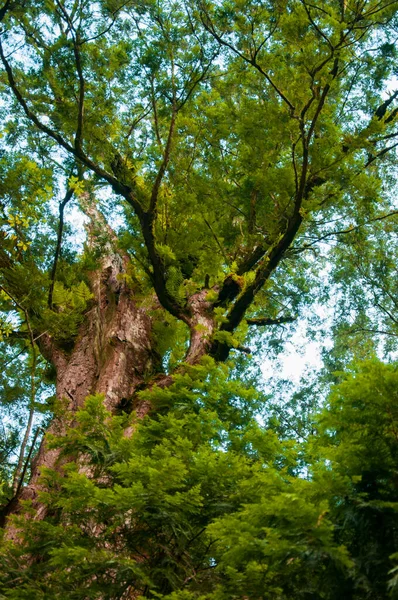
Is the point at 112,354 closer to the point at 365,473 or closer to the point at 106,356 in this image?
the point at 106,356

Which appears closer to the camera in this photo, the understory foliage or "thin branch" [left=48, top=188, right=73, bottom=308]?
the understory foliage

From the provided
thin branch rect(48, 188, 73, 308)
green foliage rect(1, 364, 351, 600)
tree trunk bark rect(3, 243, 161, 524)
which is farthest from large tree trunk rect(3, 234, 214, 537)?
green foliage rect(1, 364, 351, 600)

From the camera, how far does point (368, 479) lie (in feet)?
9.82

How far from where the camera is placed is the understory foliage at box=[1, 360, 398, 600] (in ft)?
8.99

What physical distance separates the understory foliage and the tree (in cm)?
129

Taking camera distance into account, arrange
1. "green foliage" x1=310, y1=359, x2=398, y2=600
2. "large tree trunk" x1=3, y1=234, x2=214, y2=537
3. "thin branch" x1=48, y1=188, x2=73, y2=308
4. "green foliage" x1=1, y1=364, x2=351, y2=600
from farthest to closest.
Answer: "thin branch" x1=48, y1=188, x2=73, y2=308
"large tree trunk" x1=3, y1=234, x2=214, y2=537
"green foliage" x1=1, y1=364, x2=351, y2=600
"green foliage" x1=310, y1=359, x2=398, y2=600

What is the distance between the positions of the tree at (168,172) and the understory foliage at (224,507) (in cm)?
129

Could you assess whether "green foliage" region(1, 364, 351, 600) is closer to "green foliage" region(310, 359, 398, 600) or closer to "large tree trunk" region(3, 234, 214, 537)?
"green foliage" region(310, 359, 398, 600)

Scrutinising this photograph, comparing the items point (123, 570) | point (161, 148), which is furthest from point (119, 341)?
point (123, 570)

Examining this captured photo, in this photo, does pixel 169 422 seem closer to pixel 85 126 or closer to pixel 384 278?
pixel 85 126

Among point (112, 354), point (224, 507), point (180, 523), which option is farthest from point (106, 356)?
point (224, 507)

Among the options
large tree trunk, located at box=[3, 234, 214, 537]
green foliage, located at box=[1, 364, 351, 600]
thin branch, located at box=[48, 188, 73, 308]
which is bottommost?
green foliage, located at box=[1, 364, 351, 600]

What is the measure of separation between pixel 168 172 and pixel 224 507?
196 inches

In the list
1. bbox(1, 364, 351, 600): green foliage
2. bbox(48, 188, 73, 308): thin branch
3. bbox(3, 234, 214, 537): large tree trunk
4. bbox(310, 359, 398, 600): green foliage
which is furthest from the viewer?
bbox(48, 188, 73, 308): thin branch
